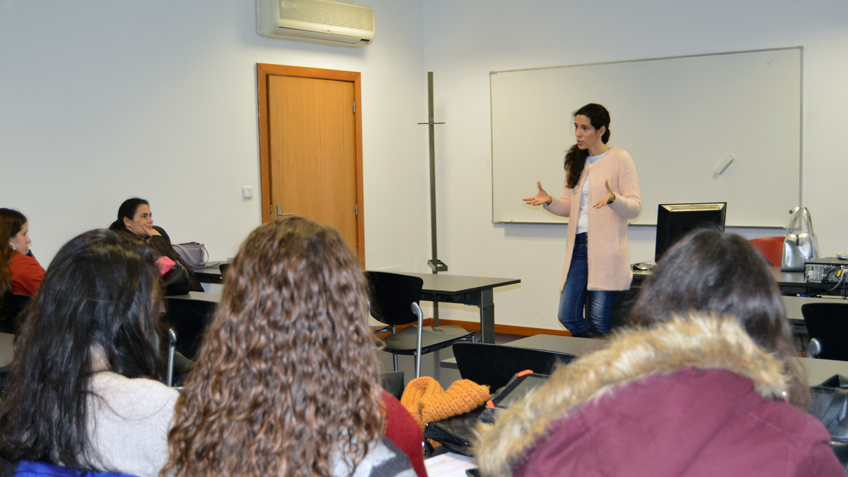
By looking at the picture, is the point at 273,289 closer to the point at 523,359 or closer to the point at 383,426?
the point at 383,426

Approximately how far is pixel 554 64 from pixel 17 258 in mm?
4073

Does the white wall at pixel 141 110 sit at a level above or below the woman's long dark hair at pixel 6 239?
above

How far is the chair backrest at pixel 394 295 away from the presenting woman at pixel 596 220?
826 millimetres

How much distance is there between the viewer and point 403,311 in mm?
3707

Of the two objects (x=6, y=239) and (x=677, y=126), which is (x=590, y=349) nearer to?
(x=6, y=239)

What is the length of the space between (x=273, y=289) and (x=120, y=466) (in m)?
0.50

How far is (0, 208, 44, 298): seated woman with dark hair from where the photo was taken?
332cm

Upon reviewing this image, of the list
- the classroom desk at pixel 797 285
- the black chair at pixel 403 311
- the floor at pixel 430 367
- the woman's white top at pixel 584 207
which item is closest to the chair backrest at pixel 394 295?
the black chair at pixel 403 311

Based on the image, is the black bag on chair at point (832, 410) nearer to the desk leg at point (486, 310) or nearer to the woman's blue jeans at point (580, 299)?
the woman's blue jeans at point (580, 299)

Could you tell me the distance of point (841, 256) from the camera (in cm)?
379

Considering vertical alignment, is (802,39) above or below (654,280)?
above

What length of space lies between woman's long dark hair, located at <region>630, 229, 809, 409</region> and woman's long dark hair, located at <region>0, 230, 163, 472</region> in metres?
0.90

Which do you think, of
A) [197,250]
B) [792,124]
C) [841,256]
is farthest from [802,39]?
[197,250]

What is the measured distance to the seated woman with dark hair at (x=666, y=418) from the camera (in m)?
0.82
